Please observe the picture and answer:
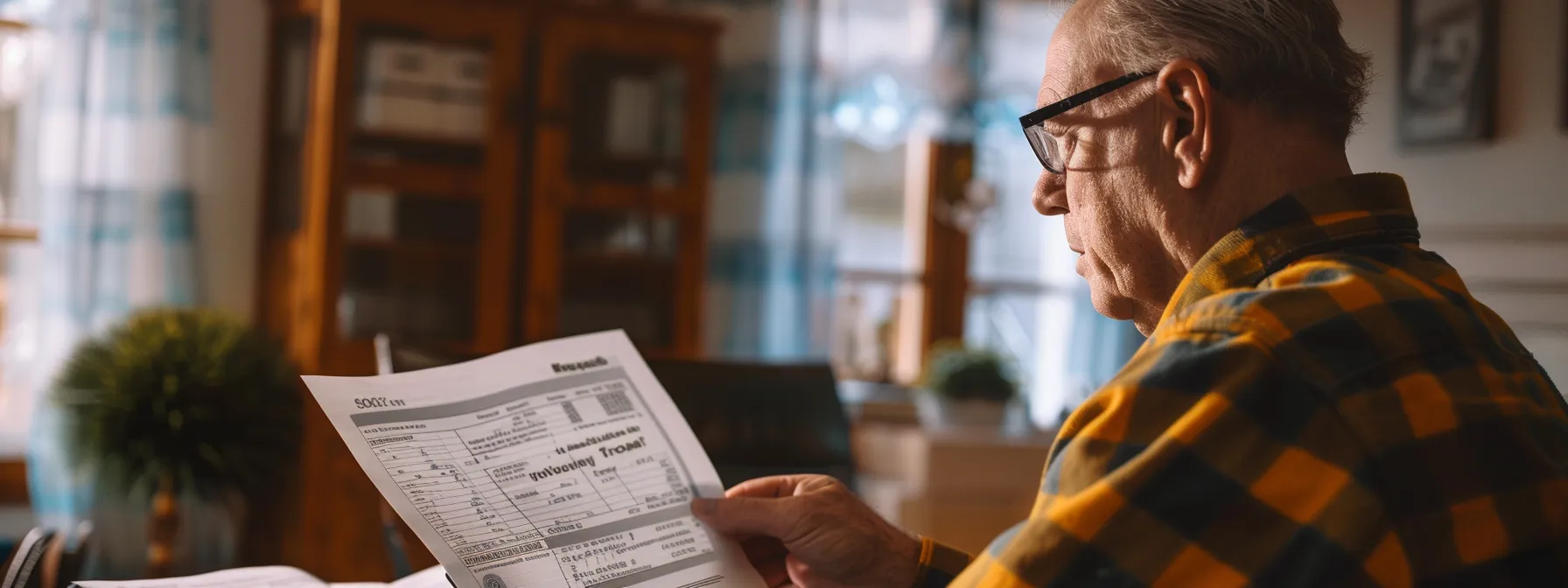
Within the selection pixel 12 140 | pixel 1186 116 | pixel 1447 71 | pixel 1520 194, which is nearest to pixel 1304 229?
pixel 1186 116

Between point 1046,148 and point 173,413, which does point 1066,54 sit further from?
point 173,413

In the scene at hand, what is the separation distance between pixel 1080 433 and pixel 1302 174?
0.24 meters

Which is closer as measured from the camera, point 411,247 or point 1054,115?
point 1054,115

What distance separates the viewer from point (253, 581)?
927mm

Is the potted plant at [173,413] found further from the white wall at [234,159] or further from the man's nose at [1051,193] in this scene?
the man's nose at [1051,193]

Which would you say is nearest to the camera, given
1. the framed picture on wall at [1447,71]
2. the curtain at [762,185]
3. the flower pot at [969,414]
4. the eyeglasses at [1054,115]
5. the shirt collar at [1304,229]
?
the shirt collar at [1304,229]

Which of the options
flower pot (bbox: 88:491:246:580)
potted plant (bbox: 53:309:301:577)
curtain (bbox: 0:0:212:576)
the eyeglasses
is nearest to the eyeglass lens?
the eyeglasses

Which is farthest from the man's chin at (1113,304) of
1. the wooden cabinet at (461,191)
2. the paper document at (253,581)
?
the wooden cabinet at (461,191)

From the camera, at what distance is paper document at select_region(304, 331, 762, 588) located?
767mm

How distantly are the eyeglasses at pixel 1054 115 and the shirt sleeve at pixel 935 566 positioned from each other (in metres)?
0.30

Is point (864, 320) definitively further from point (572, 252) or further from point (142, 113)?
point (142, 113)

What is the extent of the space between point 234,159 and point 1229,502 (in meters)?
3.38

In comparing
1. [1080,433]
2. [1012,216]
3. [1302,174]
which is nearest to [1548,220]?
[1012,216]

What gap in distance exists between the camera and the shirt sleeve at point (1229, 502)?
51 cm
